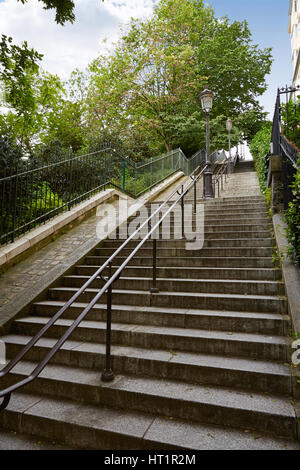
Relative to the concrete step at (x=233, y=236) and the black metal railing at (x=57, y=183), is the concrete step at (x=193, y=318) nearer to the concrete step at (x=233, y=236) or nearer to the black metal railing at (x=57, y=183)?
the concrete step at (x=233, y=236)

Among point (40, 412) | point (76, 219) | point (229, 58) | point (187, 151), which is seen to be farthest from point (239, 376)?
point (229, 58)

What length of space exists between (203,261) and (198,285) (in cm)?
74

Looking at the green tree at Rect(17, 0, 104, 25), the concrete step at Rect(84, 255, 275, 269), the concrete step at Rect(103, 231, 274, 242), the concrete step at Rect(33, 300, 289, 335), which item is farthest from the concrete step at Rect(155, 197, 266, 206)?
the green tree at Rect(17, 0, 104, 25)

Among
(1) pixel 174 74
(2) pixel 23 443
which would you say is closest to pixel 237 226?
(2) pixel 23 443

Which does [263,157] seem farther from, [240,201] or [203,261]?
[203,261]

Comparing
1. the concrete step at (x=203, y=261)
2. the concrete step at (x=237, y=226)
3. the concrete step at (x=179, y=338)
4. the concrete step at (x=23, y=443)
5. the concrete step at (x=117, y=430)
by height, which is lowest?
the concrete step at (x=23, y=443)

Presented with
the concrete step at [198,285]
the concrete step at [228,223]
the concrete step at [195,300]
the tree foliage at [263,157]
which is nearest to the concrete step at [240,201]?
the tree foliage at [263,157]

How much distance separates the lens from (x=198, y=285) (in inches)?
166

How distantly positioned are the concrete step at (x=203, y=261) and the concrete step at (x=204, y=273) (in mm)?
224

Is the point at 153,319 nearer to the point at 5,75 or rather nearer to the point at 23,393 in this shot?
the point at 23,393

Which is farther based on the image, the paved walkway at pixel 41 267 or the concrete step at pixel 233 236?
the concrete step at pixel 233 236

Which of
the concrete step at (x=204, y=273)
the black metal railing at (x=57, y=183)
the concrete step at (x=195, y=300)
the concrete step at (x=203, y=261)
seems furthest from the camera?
the black metal railing at (x=57, y=183)

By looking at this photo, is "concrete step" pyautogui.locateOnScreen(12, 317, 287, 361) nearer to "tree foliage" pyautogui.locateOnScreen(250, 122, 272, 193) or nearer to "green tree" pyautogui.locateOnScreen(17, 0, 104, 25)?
"green tree" pyautogui.locateOnScreen(17, 0, 104, 25)

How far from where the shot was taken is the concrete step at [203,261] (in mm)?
4547
